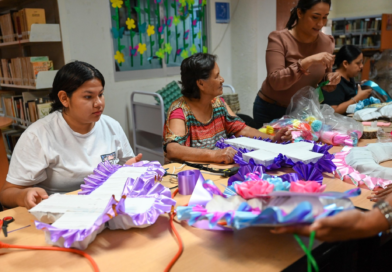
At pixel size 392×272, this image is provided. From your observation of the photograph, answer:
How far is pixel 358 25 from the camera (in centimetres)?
601

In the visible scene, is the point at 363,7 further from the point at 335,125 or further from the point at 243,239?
the point at 243,239

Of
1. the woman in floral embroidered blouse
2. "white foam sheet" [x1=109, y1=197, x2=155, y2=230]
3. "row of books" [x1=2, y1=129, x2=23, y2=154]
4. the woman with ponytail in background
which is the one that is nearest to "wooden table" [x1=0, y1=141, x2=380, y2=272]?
"white foam sheet" [x1=109, y1=197, x2=155, y2=230]

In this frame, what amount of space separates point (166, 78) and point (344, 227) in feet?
11.6

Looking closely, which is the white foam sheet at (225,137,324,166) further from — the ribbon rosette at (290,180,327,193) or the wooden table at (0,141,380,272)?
the wooden table at (0,141,380,272)

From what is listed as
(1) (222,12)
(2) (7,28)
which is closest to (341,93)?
(1) (222,12)

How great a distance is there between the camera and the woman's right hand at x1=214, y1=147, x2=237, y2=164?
160cm

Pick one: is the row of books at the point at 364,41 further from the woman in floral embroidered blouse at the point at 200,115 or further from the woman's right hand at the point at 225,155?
the woman's right hand at the point at 225,155

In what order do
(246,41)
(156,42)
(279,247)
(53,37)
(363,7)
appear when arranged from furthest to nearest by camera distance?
(363,7), (246,41), (156,42), (53,37), (279,247)

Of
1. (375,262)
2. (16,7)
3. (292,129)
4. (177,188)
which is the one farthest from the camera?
(16,7)

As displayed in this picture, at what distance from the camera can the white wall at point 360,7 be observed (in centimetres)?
722

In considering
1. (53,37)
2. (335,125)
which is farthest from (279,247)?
(53,37)

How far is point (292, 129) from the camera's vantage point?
1900 mm

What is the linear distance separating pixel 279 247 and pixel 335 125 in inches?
50.5

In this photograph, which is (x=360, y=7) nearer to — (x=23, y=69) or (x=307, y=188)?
(x=23, y=69)
